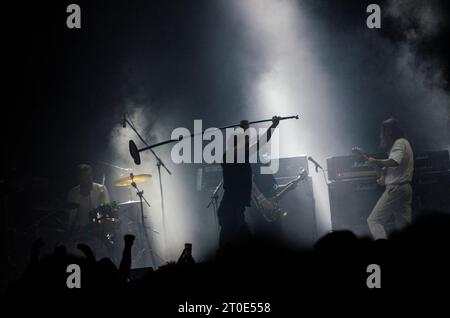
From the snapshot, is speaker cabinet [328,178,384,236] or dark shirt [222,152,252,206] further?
speaker cabinet [328,178,384,236]

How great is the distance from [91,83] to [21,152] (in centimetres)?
198

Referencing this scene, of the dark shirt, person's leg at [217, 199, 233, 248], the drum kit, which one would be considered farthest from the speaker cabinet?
the drum kit

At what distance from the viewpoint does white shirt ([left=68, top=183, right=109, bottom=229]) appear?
27.6ft

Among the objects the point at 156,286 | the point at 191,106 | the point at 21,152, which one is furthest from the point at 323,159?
the point at 156,286

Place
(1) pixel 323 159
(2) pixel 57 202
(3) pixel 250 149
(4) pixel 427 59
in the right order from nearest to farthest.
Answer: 1. (3) pixel 250 149
2. (2) pixel 57 202
3. (4) pixel 427 59
4. (1) pixel 323 159

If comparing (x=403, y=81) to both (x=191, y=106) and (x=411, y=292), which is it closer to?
(x=191, y=106)

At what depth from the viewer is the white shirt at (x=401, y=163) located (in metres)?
6.90

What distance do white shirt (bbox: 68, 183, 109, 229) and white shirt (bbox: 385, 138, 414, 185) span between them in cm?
499

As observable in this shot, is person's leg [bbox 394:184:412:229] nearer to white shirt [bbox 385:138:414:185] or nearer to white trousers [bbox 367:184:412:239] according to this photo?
white trousers [bbox 367:184:412:239]

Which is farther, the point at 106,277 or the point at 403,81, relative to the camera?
the point at 403,81

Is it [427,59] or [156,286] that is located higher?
[427,59]

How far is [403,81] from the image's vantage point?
9812 mm

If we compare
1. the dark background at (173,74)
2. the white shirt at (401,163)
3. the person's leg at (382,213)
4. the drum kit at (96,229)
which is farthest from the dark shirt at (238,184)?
the dark background at (173,74)

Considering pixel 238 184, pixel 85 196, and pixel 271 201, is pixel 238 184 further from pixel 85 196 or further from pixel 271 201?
pixel 85 196
